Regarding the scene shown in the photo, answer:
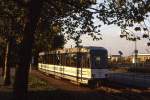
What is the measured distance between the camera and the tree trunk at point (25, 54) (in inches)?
626

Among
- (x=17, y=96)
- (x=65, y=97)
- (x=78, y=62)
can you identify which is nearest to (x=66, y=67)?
(x=78, y=62)

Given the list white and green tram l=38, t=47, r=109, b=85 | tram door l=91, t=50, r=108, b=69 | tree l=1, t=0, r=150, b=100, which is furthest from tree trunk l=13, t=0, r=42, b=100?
tram door l=91, t=50, r=108, b=69

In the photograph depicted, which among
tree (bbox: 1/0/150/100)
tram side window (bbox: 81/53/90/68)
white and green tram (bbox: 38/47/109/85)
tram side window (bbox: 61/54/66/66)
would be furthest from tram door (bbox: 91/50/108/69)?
tree (bbox: 1/0/150/100)

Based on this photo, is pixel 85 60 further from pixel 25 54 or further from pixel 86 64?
pixel 25 54

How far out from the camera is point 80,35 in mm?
20547

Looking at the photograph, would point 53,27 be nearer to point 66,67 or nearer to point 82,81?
point 82,81

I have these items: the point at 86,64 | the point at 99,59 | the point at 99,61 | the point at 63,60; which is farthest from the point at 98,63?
the point at 63,60

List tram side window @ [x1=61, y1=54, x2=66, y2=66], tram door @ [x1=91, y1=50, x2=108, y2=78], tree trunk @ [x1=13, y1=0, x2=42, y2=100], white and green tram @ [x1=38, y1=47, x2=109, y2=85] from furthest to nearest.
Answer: tram side window @ [x1=61, y1=54, x2=66, y2=66] → white and green tram @ [x1=38, y1=47, x2=109, y2=85] → tram door @ [x1=91, y1=50, x2=108, y2=78] → tree trunk @ [x1=13, y1=0, x2=42, y2=100]

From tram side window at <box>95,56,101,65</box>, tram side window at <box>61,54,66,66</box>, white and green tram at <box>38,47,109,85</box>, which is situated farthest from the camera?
tram side window at <box>61,54,66,66</box>

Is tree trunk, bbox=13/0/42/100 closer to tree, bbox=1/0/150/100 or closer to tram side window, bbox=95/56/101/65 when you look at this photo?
tree, bbox=1/0/150/100

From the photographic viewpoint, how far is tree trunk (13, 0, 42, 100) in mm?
15891

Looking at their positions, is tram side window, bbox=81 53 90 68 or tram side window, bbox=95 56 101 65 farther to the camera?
tram side window, bbox=81 53 90 68

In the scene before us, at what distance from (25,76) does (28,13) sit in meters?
2.17

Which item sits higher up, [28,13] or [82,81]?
[28,13]
